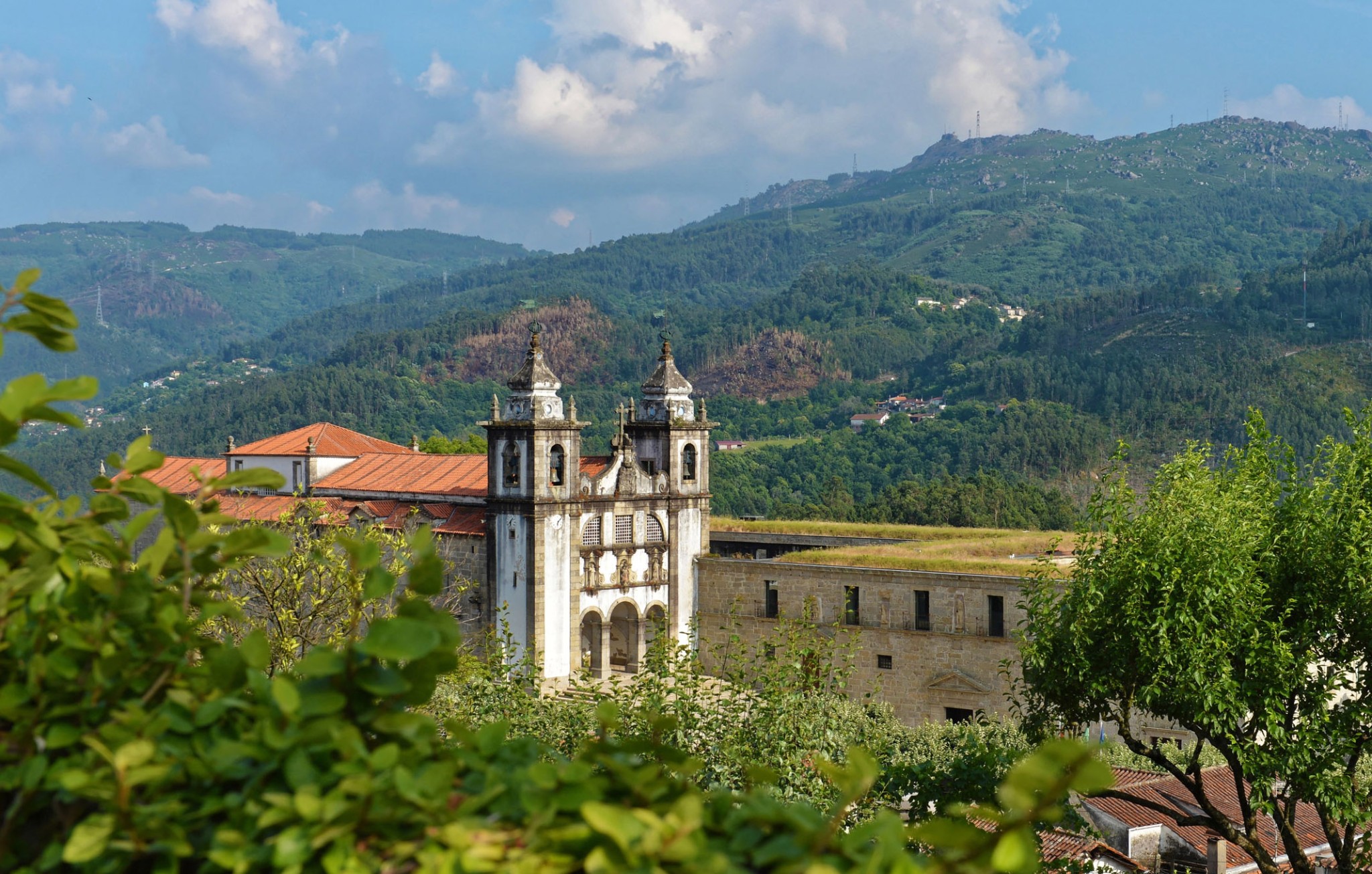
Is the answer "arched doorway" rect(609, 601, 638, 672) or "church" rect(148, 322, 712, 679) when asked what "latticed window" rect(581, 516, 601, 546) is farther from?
"arched doorway" rect(609, 601, 638, 672)

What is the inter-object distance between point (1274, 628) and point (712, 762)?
639cm

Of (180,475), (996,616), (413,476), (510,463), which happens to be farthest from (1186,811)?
(180,475)

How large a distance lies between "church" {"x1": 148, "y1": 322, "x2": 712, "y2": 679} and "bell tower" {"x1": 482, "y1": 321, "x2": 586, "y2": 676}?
0.03m

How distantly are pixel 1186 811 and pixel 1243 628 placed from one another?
1239cm

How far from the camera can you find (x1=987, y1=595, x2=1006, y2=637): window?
32625 millimetres

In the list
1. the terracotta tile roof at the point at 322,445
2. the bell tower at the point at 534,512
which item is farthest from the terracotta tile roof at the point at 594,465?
the terracotta tile roof at the point at 322,445

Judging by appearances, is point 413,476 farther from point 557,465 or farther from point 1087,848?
point 1087,848

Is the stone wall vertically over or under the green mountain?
under

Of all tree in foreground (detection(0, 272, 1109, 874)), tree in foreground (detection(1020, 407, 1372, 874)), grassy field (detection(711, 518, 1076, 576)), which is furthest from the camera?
grassy field (detection(711, 518, 1076, 576))

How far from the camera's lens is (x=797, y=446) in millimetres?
116562

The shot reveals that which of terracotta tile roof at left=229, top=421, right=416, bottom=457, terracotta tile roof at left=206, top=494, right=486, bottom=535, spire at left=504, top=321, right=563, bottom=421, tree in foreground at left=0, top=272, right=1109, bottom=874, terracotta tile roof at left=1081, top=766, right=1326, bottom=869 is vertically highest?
spire at left=504, top=321, right=563, bottom=421

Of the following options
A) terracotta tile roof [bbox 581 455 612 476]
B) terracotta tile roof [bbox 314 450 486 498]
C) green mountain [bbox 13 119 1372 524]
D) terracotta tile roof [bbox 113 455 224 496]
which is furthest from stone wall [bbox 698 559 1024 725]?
green mountain [bbox 13 119 1372 524]

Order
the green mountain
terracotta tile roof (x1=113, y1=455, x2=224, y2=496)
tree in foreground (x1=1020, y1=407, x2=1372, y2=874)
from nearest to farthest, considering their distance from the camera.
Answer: tree in foreground (x1=1020, y1=407, x2=1372, y2=874) → terracotta tile roof (x1=113, y1=455, x2=224, y2=496) → the green mountain

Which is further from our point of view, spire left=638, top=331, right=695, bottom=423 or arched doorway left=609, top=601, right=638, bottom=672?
spire left=638, top=331, right=695, bottom=423
